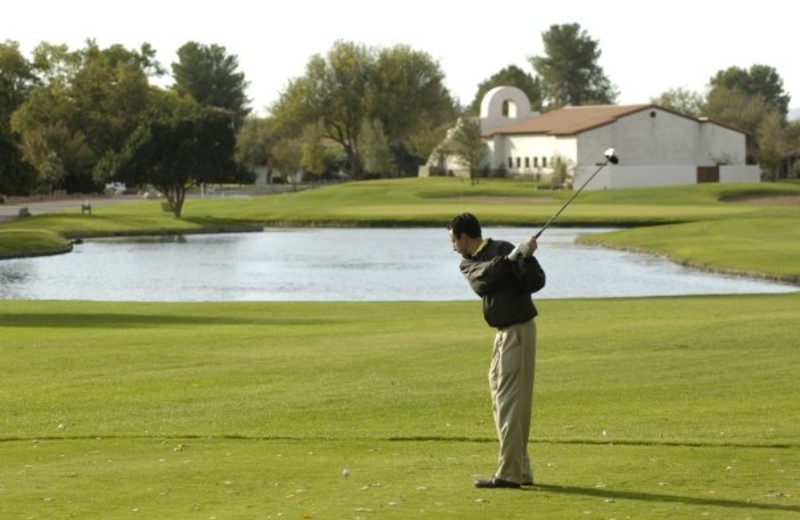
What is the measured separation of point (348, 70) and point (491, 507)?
151 m

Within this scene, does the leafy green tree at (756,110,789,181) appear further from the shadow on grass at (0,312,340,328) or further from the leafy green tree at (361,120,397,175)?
the shadow on grass at (0,312,340,328)

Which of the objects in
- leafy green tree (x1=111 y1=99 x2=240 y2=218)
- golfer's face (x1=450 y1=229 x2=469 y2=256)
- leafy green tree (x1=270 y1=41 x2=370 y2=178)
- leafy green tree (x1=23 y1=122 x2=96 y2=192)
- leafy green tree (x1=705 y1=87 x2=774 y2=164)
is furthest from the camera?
leafy green tree (x1=270 y1=41 x2=370 y2=178)

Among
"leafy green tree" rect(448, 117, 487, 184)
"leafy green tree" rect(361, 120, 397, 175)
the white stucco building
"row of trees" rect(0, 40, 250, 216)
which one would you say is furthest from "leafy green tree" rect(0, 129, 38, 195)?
"leafy green tree" rect(361, 120, 397, 175)

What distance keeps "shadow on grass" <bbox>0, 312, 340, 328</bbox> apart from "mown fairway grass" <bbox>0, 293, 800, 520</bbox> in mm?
2421

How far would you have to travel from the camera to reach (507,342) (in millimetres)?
13523

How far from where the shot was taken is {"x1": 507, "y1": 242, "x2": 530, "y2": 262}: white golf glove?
1306 cm

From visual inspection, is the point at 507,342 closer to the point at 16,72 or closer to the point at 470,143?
the point at 470,143

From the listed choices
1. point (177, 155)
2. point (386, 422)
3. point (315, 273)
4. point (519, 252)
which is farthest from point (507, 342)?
point (177, 155)

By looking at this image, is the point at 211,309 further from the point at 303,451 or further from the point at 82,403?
the point at 303,451

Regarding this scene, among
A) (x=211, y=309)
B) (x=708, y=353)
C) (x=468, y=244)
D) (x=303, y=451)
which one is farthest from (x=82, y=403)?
(x=211, y=309)

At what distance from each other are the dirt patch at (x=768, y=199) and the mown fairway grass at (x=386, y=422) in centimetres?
7791

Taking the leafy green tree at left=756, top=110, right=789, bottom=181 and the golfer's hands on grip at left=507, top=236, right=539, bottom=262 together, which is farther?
the leafy green tree at left=756, top=110, right=789, bottom=181

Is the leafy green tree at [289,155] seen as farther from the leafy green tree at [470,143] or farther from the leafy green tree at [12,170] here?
the leafy green tree at [12,170]

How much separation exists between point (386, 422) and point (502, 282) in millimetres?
4767
